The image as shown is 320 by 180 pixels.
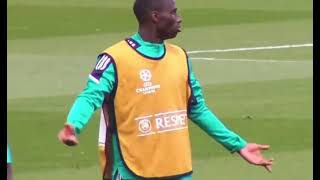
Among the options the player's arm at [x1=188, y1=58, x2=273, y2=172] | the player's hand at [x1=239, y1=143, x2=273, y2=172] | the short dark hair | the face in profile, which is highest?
the short dark hair

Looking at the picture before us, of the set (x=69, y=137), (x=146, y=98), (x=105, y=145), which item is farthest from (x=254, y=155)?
(x=69, y=137)

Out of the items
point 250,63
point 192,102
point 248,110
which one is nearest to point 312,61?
point 250,63

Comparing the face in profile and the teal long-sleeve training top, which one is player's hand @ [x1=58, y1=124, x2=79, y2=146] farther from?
the face in profile

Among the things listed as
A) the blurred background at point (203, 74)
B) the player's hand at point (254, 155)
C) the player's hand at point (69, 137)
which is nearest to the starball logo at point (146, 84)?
the player's hand at point (69, 137)

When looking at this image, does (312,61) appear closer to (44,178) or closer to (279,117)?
(279,117)

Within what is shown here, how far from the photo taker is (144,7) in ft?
26.8

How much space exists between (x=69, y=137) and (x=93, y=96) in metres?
0.45

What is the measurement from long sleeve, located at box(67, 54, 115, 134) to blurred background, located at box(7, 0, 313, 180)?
14.6ft

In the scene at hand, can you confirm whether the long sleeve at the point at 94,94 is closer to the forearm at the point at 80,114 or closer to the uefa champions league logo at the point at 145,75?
the forearm at the point at 80,114

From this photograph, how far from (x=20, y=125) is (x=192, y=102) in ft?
22.6

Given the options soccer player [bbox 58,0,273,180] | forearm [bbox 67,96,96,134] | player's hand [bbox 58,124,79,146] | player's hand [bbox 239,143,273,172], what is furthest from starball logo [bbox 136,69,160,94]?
player's hand [bbox 239,143,273,172]

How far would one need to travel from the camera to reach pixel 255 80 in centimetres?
1819

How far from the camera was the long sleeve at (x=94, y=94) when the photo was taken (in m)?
7.79

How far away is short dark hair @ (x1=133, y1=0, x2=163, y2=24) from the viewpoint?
816 cm
